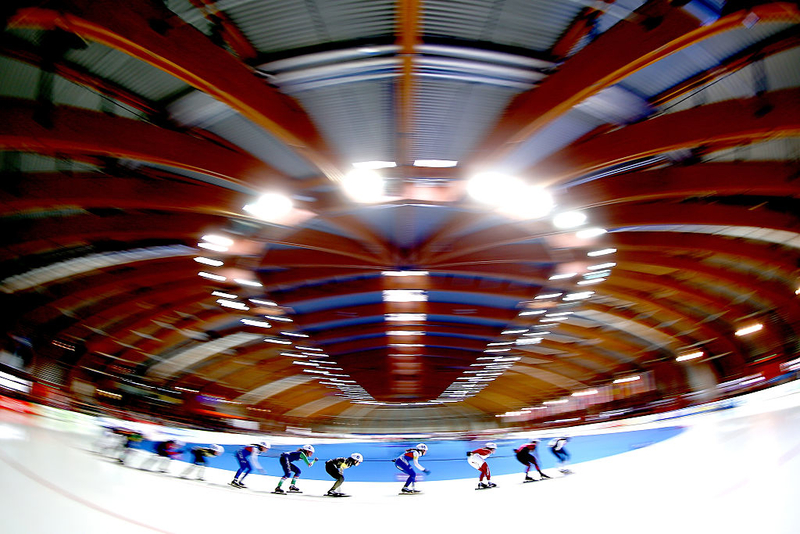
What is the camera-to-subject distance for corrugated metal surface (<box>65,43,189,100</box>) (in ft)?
23.3

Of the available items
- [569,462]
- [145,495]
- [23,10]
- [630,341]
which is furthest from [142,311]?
[630,341]

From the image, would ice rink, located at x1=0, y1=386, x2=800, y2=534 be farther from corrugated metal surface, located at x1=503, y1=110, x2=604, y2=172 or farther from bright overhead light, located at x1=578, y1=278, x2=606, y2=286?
bright overhead light, located at x1=578, y1=278, x2=606, y2=286

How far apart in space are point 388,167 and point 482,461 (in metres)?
6.25

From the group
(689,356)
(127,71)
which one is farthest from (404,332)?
(127,71)

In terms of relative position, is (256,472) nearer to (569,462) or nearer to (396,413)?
(569,462)

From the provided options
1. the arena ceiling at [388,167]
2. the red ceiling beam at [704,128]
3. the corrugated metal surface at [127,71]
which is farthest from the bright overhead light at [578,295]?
the corrugated metal surface at [127,71]

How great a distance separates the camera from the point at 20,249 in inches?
525

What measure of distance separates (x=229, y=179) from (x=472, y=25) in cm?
564

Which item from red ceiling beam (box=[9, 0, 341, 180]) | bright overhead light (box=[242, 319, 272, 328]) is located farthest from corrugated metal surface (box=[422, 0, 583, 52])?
bright overhead light (box=[242, 319, 272, 328])

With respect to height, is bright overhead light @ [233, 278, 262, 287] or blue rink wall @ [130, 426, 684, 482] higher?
bright overhead light @ [233, 278, 262, 287]

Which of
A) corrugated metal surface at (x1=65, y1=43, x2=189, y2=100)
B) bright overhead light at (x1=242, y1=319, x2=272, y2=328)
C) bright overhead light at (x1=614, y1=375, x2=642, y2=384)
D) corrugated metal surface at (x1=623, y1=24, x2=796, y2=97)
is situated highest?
corrugated metal surface at (x1=65, y1=43, x2=189, y2=100)

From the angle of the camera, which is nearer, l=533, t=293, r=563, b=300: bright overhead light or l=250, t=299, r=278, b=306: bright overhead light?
l=250, t=299, r=278, b=306: bright overhead light

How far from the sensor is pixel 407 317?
837 inches

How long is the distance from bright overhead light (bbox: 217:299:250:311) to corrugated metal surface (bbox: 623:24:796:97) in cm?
1531
